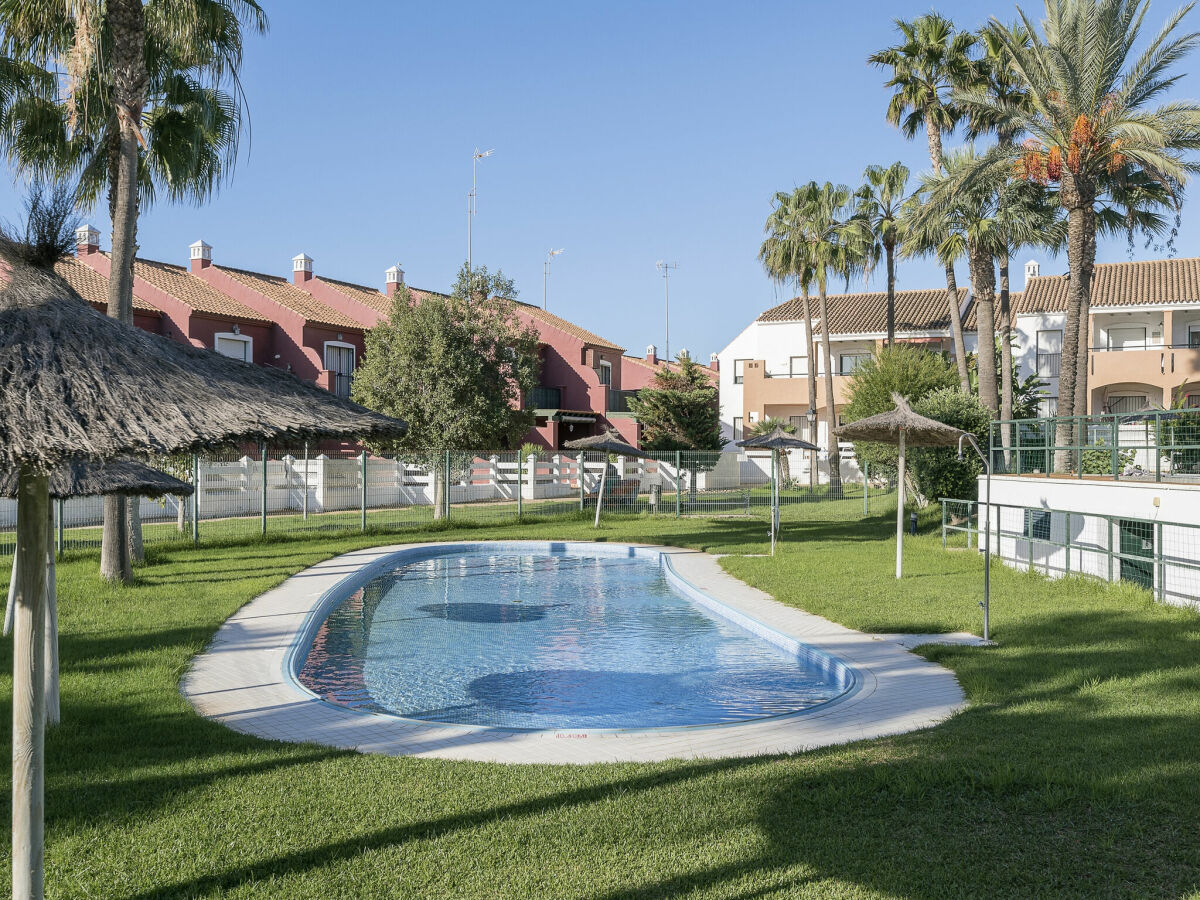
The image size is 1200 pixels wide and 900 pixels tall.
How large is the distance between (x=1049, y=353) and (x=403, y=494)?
2761 centimetres

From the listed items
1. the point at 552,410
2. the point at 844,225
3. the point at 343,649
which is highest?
the point at 844,225

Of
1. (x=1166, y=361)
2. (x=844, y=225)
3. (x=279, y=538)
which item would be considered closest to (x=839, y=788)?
(x=279, y=538)

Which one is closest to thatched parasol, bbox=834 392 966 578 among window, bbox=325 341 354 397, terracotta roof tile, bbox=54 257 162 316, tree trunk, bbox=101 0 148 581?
tree trunk, bbox=101 0 148 581

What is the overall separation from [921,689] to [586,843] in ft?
14.2

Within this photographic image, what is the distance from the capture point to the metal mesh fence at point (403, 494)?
2045 cm

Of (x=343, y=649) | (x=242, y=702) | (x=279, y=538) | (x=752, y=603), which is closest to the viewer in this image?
(x=242, y=702)

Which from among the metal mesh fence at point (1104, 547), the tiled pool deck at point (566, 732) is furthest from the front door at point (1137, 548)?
the tiled pool deck at point (566, 732)

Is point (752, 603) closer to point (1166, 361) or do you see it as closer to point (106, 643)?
point (106, 643)

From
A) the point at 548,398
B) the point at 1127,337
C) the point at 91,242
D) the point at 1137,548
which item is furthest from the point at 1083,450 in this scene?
the point at 91,242

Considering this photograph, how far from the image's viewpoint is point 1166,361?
3622cm

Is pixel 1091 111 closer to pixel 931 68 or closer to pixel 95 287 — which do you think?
pixel 931 68

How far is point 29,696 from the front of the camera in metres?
4.12

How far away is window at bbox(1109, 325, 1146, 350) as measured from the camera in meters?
39.5

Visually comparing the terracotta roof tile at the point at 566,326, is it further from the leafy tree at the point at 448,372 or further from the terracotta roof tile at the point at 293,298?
the leafy tree at the point at 448,372
